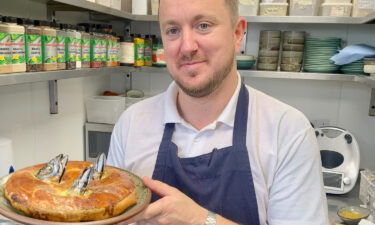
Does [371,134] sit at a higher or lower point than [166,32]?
lower

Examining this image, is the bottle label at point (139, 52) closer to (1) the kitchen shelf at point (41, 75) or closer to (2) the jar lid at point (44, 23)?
(1) the kitchen shelf at point (41, 75)

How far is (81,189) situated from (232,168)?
464 mm

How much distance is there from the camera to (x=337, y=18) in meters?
1.90

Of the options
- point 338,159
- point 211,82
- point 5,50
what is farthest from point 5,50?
point 338,159

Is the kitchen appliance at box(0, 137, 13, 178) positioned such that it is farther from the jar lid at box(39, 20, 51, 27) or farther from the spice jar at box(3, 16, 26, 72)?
the jar lid at box(39, 20, 51, 27)

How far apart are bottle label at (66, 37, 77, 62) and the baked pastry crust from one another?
0.69m

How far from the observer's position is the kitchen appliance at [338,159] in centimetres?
197

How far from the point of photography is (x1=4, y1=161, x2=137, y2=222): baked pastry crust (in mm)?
675

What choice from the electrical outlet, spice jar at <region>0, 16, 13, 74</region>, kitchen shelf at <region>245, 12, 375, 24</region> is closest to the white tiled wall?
the electrical outlet

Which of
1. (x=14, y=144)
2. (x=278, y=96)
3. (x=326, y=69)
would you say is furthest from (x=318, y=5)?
(x=14, y=144)

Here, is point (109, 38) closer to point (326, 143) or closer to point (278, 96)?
point (278, 96)

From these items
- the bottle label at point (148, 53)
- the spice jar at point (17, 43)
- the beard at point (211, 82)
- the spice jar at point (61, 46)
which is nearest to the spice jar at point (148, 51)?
the bottle label at point (148, 53)

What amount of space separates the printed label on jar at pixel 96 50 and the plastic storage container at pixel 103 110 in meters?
0.58

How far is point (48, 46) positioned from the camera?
1.26 m
